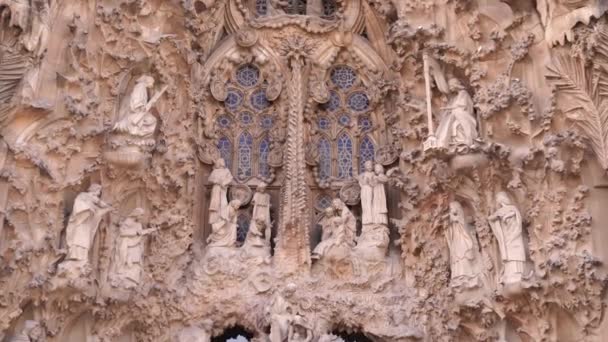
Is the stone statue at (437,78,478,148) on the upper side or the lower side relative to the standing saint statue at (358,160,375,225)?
upper

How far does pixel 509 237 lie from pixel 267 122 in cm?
362

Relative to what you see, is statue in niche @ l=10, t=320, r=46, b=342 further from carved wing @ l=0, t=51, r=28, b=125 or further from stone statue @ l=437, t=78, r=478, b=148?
stone statue @ l=437, t=78, r=478, b=148

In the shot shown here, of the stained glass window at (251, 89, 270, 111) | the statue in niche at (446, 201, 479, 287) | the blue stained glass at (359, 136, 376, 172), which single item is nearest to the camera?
the statue in niche at (446, 201, 479, 287)

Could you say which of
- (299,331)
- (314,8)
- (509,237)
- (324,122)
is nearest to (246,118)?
(324,122)

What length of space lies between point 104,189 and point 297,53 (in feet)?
10.6

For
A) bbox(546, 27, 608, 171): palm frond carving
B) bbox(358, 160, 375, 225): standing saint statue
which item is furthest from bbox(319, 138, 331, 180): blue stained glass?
bbox(546, 27, 608, 171): palm frond carving

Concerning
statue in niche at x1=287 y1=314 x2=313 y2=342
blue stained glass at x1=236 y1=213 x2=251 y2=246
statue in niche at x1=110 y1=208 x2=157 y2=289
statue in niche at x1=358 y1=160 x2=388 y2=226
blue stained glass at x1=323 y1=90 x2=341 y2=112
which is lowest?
statue in niche at x1=287 y1=314 x2=313 y2=342

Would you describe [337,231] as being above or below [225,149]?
below

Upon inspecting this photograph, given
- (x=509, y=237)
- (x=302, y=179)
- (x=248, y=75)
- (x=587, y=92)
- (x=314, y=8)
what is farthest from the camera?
(x=314, y=8)

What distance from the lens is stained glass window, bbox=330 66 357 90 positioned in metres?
11.9

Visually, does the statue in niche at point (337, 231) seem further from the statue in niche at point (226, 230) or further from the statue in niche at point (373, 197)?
→ the statue in niche at point (226, 230)

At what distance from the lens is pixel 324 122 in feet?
38.3

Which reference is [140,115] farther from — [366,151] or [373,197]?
[366,151]

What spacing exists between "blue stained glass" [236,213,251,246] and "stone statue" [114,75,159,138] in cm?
171
